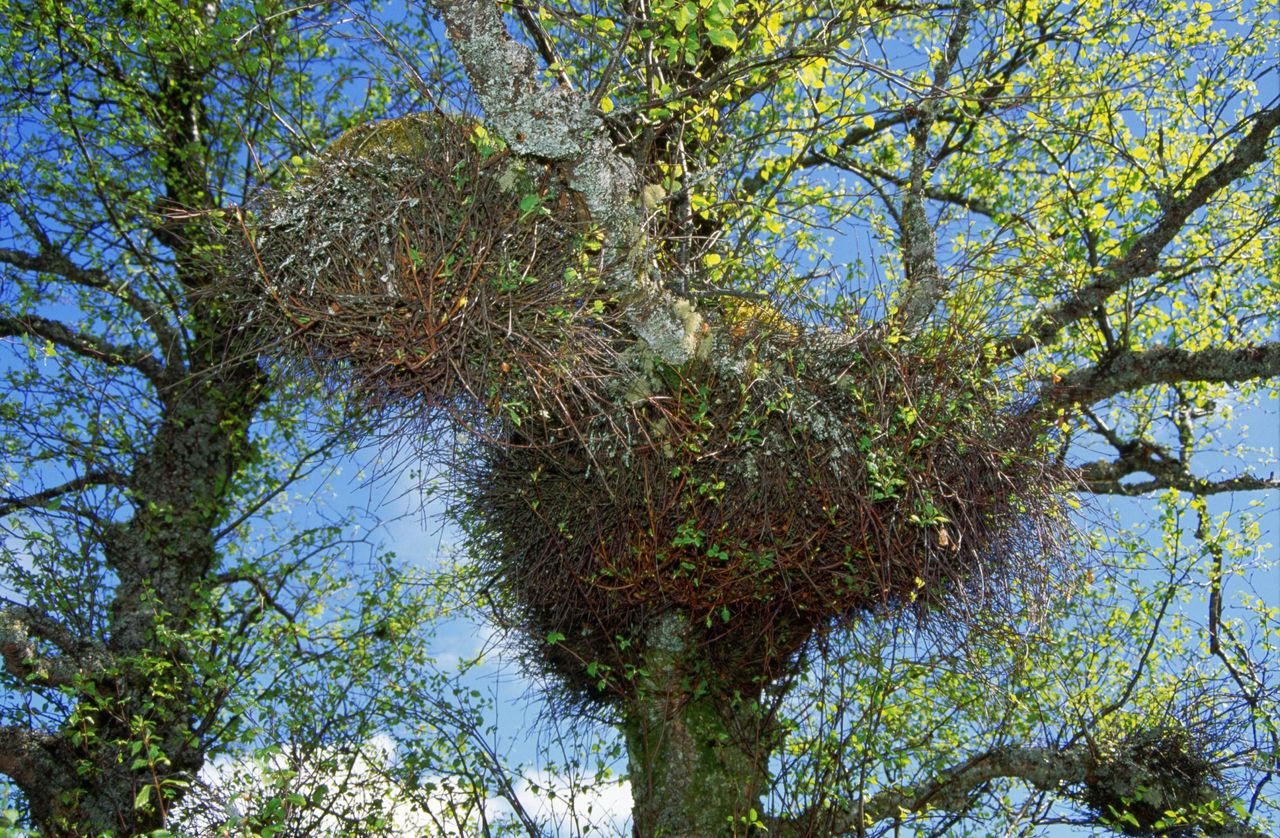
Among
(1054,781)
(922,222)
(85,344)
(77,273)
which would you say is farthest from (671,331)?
(77,273)

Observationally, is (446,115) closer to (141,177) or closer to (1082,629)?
(141,177)

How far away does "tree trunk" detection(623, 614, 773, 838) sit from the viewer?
5.15 m

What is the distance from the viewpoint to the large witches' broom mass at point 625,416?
4.31 metres

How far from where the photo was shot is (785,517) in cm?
485

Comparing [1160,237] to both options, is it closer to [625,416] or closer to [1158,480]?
[1158,480]

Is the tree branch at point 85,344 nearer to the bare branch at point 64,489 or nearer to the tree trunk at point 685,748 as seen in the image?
the bare branch at point 64,489

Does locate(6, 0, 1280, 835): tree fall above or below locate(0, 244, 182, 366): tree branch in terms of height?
below

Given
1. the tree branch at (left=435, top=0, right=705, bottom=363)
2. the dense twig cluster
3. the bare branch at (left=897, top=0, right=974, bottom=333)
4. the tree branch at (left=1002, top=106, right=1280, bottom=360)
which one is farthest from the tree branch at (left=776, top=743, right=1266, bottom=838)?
the tree branch at (left=435, top=0, right=705, bottom=363)

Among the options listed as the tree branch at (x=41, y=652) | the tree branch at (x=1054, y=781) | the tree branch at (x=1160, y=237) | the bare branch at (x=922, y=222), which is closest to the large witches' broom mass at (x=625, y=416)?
the bare branch at (x=922, y=222)

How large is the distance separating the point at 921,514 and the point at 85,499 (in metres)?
5.57

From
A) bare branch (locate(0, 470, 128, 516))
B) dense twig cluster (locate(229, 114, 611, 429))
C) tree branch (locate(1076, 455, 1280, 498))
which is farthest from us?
tree branch (locate(1076, 455, 1280, 498))

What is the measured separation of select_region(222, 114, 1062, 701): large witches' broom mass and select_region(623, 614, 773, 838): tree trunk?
0.13 metres

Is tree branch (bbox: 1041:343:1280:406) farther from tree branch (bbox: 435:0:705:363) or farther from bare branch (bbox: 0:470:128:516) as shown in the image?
bare branch (bbox: 0:470:128:516)

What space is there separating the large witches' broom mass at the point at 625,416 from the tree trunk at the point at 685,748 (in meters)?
0.13
